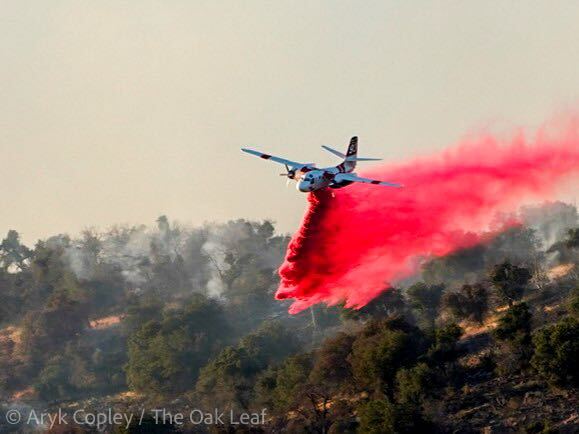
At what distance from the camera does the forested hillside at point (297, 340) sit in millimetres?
78062

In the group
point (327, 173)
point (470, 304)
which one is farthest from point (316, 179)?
point (470, 304)

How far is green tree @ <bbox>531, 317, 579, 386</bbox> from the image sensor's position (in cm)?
7500

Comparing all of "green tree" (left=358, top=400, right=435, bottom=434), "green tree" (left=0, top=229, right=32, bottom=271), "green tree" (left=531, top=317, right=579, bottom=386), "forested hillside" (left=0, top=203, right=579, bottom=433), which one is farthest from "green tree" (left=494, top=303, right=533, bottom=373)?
"green tree" (left=0, top=229, right=32, bottom=271)

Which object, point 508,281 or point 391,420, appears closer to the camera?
point 391,420

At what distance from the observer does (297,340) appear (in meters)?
124

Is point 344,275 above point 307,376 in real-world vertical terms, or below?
above

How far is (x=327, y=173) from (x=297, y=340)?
5263 cm

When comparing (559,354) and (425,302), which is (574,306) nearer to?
(559,354)

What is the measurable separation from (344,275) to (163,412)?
3101cm

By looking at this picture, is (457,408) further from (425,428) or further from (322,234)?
(322,234)

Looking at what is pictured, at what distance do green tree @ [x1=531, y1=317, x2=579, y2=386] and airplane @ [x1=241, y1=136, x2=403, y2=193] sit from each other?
56.1ft

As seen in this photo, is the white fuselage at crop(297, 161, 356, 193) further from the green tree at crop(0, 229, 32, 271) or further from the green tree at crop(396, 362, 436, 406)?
the green tree at crop(0, 229, 32, 271)

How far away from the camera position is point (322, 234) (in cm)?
8175

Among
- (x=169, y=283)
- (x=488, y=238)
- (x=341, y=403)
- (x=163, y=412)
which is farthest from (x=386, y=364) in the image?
(x=169, y=283)
